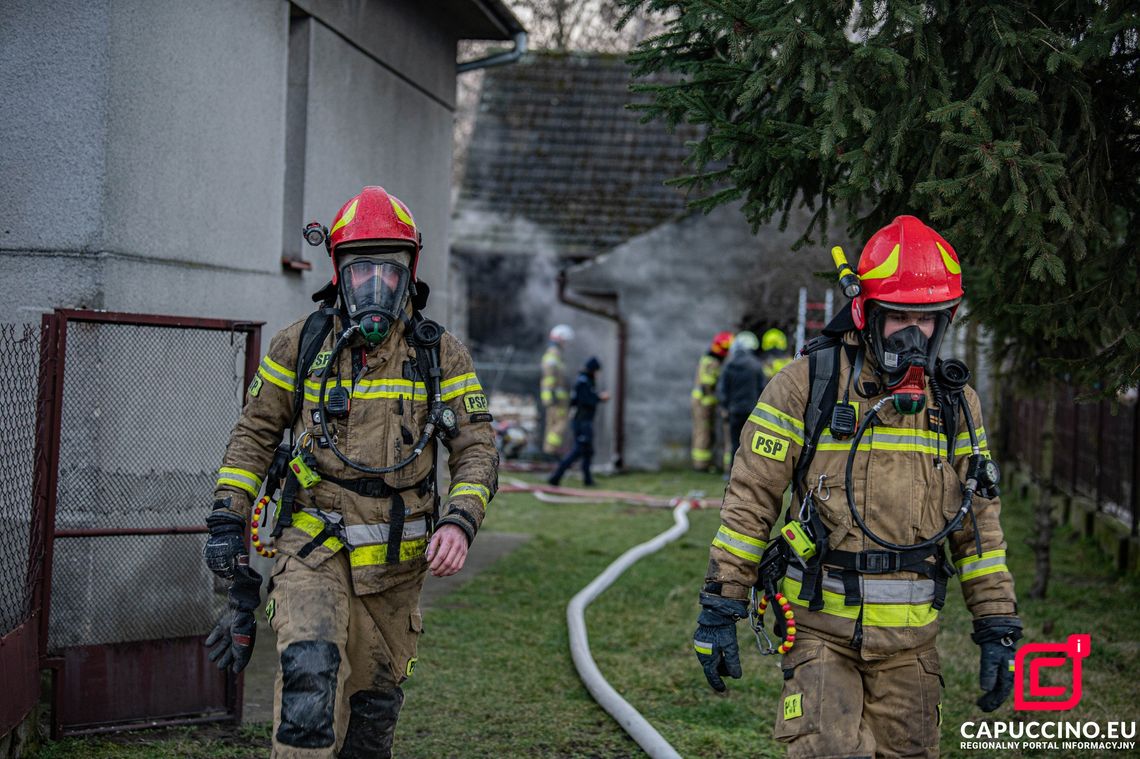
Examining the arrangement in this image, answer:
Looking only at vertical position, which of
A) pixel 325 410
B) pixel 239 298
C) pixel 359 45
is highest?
pixel 359 45

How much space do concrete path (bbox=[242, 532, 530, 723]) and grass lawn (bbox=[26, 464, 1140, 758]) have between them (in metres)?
0.19

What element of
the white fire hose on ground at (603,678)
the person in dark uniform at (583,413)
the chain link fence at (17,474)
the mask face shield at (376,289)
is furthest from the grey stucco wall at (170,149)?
the person in dark uniform at (583,413)

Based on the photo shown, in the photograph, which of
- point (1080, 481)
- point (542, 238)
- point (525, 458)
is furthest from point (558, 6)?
point (1080, 481)

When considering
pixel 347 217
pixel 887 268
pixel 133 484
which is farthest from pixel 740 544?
pixel 133 484

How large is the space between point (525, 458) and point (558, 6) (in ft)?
39.9

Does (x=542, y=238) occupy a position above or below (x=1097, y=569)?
above

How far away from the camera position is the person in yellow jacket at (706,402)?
18.2 metres

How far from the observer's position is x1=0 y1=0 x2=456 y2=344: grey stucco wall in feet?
20.2

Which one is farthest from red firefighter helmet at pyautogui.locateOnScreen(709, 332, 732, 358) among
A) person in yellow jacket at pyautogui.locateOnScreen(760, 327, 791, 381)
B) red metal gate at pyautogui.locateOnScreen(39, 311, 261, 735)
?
red metal gate at pyautogui.locateOnScreen(39, 311, 261, 735)

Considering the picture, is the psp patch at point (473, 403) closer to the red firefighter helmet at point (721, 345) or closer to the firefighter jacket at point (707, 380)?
the red firefighter helmet at point (721, 345)

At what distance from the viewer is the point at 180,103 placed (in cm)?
682

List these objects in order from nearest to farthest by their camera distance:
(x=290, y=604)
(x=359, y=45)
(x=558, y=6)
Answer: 1. (x=290, y=604)
2. (x=359, y=45)
3. (x=558, y=6)

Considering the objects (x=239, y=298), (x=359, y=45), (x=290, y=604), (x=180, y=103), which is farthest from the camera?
(x=359, y=45)

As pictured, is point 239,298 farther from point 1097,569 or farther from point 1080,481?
point 1080,481
